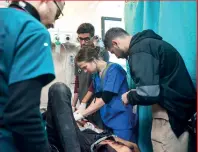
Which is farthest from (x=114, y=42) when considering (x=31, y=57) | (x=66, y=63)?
(x=66, y=63)

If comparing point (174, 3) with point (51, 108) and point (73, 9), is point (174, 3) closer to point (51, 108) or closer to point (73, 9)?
point (51, 108)

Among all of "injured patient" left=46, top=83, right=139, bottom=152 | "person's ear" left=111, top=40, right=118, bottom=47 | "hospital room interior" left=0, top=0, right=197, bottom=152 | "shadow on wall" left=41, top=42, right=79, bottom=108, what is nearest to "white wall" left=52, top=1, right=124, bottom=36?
"shadow on wall" left=41, top=42, right=79, bottom=108

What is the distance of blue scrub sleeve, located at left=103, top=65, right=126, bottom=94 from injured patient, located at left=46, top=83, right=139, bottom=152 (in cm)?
43

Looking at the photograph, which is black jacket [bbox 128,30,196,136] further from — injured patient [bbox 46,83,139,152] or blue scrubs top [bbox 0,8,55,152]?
blue scrubs top [bbox 0,8,55,152]

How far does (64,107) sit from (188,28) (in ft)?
2.65

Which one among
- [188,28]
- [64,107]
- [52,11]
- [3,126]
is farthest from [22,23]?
[188,28]

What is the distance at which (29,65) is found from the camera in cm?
73

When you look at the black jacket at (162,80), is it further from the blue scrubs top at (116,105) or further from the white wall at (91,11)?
the white wall at (91,11)

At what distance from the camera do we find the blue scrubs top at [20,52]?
73cm

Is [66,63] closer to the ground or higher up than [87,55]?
closer to the ground

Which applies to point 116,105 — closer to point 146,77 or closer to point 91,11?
point 146,77

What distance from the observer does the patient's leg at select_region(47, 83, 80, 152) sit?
1.20 m

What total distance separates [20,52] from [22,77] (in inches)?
2.8

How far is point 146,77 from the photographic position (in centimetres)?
132
